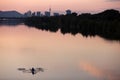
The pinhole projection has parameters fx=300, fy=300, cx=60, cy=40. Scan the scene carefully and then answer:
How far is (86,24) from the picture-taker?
2557 mm

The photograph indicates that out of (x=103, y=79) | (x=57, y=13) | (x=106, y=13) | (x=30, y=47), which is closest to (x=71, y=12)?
(x=57, y=13)

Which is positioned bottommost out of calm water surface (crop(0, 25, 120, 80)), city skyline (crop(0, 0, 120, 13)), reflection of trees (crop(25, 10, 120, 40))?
calm water surface (crop(0, 25, 120, 80))

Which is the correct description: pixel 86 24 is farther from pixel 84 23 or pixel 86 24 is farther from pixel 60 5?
pixel 60 5

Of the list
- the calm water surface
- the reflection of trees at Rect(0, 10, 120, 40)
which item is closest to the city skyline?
the reflection of trees at Rect(0, 10, 120, 40)

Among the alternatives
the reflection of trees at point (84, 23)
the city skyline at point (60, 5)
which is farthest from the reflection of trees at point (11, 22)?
the city skyline at point (60, 5)

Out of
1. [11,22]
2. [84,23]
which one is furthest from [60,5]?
[11,22]

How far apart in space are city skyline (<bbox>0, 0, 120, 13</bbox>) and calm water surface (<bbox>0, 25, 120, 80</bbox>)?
0.64ft

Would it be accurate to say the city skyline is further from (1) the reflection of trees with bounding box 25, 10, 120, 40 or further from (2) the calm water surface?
(2) the calm water surface

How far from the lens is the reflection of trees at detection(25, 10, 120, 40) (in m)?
2.53

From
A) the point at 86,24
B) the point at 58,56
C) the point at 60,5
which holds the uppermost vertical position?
the point at 60,5

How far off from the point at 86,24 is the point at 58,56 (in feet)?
1.20

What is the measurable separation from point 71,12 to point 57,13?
0.40 ft

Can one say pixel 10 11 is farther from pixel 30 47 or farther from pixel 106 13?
pixel 106 13

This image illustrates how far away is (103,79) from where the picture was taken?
101 inches
